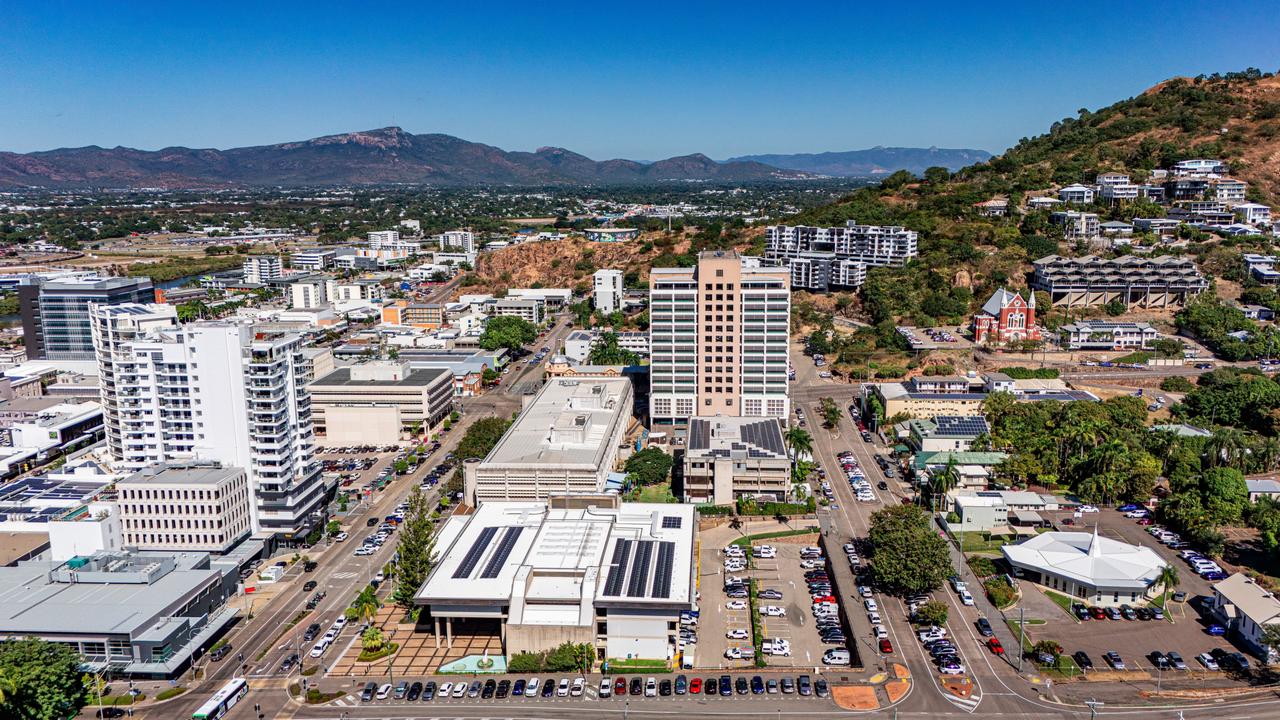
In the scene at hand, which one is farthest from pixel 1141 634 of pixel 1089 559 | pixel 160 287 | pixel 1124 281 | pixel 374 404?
pixel 160 287

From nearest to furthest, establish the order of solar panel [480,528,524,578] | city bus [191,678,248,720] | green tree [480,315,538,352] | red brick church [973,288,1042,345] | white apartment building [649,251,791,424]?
city bus [191,678,248,720] → solar panel [480,528,524,578] → white apartment building [649,251,791,424] → red brick church [973,288,1042,345] → green tree [480,315,538,352]

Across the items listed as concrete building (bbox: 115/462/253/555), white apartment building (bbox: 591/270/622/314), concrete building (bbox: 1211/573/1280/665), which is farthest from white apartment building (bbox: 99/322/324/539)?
white apartment building (bbox: 591/270/622/314)

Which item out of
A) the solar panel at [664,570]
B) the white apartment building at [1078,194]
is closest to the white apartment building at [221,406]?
the solar panel at [664,570]

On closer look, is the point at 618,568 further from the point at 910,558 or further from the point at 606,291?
the point at 606,291

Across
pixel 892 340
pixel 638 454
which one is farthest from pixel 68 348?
pixel 892 340

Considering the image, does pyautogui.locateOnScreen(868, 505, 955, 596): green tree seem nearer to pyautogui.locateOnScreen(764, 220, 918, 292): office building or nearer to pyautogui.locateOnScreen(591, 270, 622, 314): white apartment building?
pyautogui.locateOnScreen(764, 220, 918, 292): office building

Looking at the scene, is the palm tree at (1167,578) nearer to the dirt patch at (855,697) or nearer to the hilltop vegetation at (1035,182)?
the dirt patch at (855,697)
